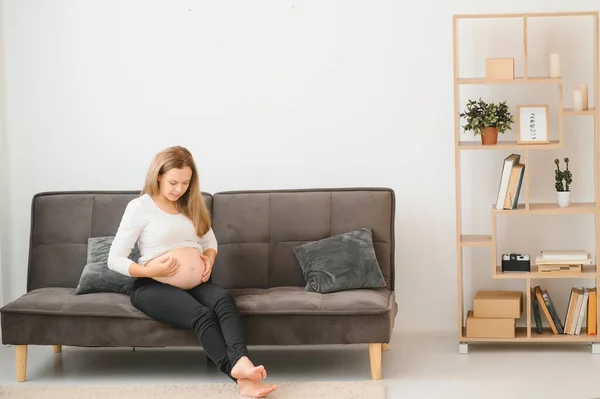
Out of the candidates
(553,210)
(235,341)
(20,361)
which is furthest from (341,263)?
(20,361)

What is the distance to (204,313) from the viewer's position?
4391mm

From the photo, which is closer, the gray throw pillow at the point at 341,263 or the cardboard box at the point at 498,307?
the gray throw pillow at the point at 341,263

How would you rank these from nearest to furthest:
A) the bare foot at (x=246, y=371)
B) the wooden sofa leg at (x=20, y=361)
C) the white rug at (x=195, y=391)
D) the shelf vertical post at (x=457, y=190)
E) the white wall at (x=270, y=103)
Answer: the bare foot at (x=246, y=371) → the white rug at (x=195, y=391) → the wooden sofa leg at (x=20, y=361) → the shelf vertical post at (x=457, y=190) → the white wall at (x=270, y=103)

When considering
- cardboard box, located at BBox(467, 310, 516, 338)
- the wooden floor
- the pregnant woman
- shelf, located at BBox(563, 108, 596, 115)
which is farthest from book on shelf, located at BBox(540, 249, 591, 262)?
the pregnant woman

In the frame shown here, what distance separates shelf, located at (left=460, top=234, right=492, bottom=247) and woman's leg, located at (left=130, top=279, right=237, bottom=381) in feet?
4.65

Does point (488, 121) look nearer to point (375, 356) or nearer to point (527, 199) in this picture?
point (527, 199)

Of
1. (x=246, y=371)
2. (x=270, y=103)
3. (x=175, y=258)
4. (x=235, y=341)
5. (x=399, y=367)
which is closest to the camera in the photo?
(x=246, y=371)

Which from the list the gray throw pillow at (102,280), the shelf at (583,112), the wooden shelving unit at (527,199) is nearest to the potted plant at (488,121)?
the wooden shelving unit at (527,199)

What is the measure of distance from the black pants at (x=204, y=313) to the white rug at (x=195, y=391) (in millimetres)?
157

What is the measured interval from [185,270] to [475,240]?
1.54 metres

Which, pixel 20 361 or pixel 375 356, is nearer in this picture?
pixel 375 356

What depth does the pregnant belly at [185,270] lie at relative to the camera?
454 cm

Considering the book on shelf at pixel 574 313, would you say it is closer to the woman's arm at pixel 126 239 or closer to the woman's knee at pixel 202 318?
the woman's knee at pixel 202 318

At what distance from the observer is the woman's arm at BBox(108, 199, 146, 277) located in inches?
178
